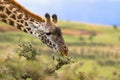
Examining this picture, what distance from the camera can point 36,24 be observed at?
1616 cm

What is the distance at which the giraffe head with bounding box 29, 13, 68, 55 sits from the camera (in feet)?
51.5

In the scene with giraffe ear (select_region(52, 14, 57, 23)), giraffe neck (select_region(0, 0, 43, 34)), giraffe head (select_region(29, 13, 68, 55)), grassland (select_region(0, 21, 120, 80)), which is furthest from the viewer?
giraffe neck (select_region(0, 0, 43, 34))

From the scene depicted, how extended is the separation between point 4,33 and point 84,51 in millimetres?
19092

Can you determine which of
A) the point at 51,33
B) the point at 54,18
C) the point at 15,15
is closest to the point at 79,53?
the point at 15,15

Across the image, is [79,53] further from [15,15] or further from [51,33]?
[51,33]

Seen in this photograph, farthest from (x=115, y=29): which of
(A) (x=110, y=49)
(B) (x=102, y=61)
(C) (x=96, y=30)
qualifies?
(B) (x=102, y=61)

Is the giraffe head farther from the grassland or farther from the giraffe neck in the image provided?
the grassland

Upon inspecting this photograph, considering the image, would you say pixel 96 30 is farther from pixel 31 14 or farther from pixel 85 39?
pixel 31 14

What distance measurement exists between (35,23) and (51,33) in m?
0.60

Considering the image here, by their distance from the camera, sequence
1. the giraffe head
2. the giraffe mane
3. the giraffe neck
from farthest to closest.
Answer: the giraffe neck
the giraffe mane
the giraffe head

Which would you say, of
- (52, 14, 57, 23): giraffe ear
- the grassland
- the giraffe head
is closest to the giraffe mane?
the giraffe head

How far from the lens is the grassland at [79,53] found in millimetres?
10109

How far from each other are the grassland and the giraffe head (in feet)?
9.83

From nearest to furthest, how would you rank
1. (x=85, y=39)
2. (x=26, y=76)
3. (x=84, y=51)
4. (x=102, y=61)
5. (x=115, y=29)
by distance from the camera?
(x=26, y=76), (x=102, y=61), (x=84, y=51), (x=85, y=39), (x=115, y=29)
